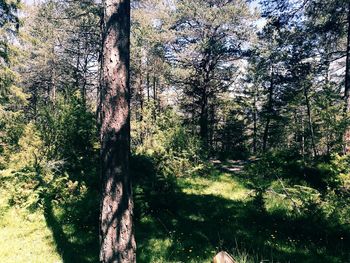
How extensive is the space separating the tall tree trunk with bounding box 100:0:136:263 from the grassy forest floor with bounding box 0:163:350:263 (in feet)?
5.53

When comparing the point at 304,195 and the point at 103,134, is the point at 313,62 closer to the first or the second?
the point at 304,195

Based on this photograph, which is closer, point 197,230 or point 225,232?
point 225,232

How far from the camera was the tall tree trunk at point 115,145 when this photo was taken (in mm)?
4398

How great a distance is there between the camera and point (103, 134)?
4.52 m

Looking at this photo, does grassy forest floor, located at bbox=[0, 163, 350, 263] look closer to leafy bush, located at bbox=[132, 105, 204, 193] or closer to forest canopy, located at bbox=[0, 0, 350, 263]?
forest canopy, located at bbox=[0, 0, 350, 263]

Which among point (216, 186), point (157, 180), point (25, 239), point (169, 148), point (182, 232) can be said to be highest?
point (169, 148)

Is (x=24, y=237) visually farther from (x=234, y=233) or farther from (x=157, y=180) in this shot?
(x=234, y=233)

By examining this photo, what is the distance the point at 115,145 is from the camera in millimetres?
4449

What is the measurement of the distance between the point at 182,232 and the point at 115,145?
11.2ft

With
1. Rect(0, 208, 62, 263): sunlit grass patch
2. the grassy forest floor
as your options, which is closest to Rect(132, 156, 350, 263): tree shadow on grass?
the grassy forest floor

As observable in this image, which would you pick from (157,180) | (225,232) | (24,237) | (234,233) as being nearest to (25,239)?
(24,237)

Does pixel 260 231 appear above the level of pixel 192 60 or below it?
below

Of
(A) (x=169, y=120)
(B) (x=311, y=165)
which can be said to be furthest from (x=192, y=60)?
(B) (x=311, y=165)

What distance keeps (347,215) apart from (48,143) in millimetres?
9304
